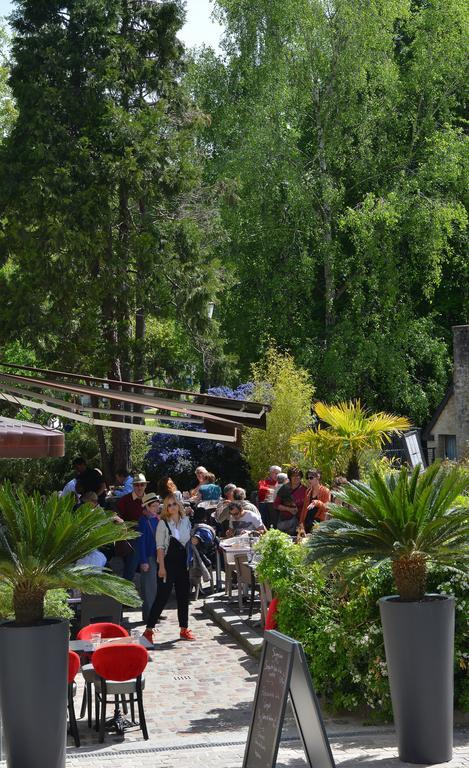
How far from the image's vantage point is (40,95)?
90.1 ft

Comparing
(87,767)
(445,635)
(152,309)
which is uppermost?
(152,309)

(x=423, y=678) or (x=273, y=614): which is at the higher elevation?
(x=273, y=614)

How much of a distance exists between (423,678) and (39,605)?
269 centimetres

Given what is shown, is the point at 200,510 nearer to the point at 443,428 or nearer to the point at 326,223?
the point at 443,428

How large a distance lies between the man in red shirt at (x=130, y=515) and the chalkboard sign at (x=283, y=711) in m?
8.02

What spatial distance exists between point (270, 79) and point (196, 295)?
848 centimetres

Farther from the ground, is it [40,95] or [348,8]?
[348,8]

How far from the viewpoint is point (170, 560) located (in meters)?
13.5

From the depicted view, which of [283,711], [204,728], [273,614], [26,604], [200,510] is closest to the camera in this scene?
[283,711]

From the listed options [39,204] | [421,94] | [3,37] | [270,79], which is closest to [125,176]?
[39,204]

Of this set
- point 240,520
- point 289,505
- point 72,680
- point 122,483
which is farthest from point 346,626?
point 122,483

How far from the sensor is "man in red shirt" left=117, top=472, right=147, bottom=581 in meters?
15.4

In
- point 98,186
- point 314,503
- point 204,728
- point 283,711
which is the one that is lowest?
point 204,728

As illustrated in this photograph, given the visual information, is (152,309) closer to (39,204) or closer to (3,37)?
(39,204)
